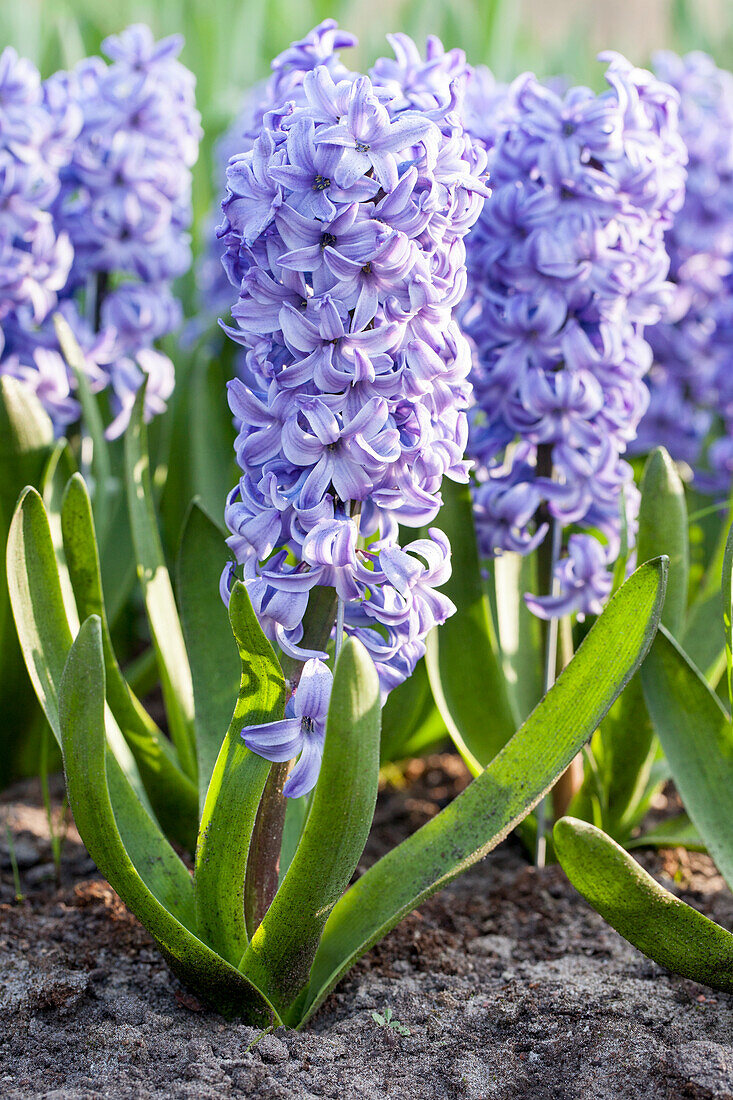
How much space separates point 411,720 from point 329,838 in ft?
3.31

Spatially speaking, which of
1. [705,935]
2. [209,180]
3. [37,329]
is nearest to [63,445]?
[37,329]

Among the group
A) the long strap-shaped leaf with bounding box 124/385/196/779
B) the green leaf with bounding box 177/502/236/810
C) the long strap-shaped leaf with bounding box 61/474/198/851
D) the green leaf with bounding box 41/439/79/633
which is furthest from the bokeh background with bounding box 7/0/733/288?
the long strap-shaped leaf with bounding box 61/474/198/851

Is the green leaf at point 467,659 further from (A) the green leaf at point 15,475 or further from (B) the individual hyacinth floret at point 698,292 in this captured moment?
(B) the individual hyacinth floret at point 698,292

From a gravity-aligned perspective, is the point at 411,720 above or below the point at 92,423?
below

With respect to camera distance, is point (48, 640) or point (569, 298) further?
point (569, 298)

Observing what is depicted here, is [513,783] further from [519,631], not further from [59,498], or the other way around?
[59,498]

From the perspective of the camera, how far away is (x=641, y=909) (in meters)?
1.63

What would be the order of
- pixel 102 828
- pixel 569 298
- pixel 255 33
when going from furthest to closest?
pixel 255 33
pixel 569 298
pixel 102 828

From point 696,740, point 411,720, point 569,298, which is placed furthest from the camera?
point 411,720

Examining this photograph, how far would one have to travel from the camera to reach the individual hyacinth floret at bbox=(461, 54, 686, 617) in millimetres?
2004

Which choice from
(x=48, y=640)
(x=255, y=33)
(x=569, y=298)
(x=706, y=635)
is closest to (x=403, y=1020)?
(x=48, y=640)

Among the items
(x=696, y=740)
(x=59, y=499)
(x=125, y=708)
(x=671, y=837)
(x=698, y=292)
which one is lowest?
(x=671, y=837)

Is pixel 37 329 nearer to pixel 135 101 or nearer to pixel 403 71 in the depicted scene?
pixel 135 101

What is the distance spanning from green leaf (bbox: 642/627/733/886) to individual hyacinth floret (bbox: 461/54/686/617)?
0.26 metres
